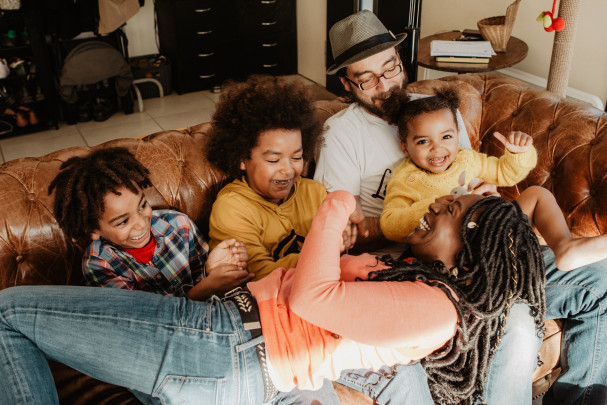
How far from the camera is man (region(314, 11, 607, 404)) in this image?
5.19 ft

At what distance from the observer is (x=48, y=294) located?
4.04 feet

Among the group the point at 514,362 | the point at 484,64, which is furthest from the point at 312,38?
the point at 514,362

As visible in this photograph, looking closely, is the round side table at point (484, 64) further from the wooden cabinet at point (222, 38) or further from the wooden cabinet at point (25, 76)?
the wooden cabinet at point (25, 76)

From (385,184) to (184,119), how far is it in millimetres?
3264

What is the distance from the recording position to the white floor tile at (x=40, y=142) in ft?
13.8

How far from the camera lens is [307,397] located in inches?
52.7

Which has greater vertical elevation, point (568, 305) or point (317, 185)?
point (317, 185)

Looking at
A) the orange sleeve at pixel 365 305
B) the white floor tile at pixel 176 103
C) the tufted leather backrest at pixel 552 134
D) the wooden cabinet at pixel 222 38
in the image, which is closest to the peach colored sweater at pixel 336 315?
the orange sleeve at pixel 365 305

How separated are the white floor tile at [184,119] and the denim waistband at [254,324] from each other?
356cm

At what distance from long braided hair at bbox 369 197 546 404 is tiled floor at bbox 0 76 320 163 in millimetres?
3406

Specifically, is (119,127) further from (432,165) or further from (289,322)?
(289,322)

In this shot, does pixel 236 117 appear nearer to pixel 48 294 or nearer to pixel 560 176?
pixel 48 294

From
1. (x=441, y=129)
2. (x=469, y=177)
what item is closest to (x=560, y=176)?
(x=469, y=177)

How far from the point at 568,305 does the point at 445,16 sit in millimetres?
3127
